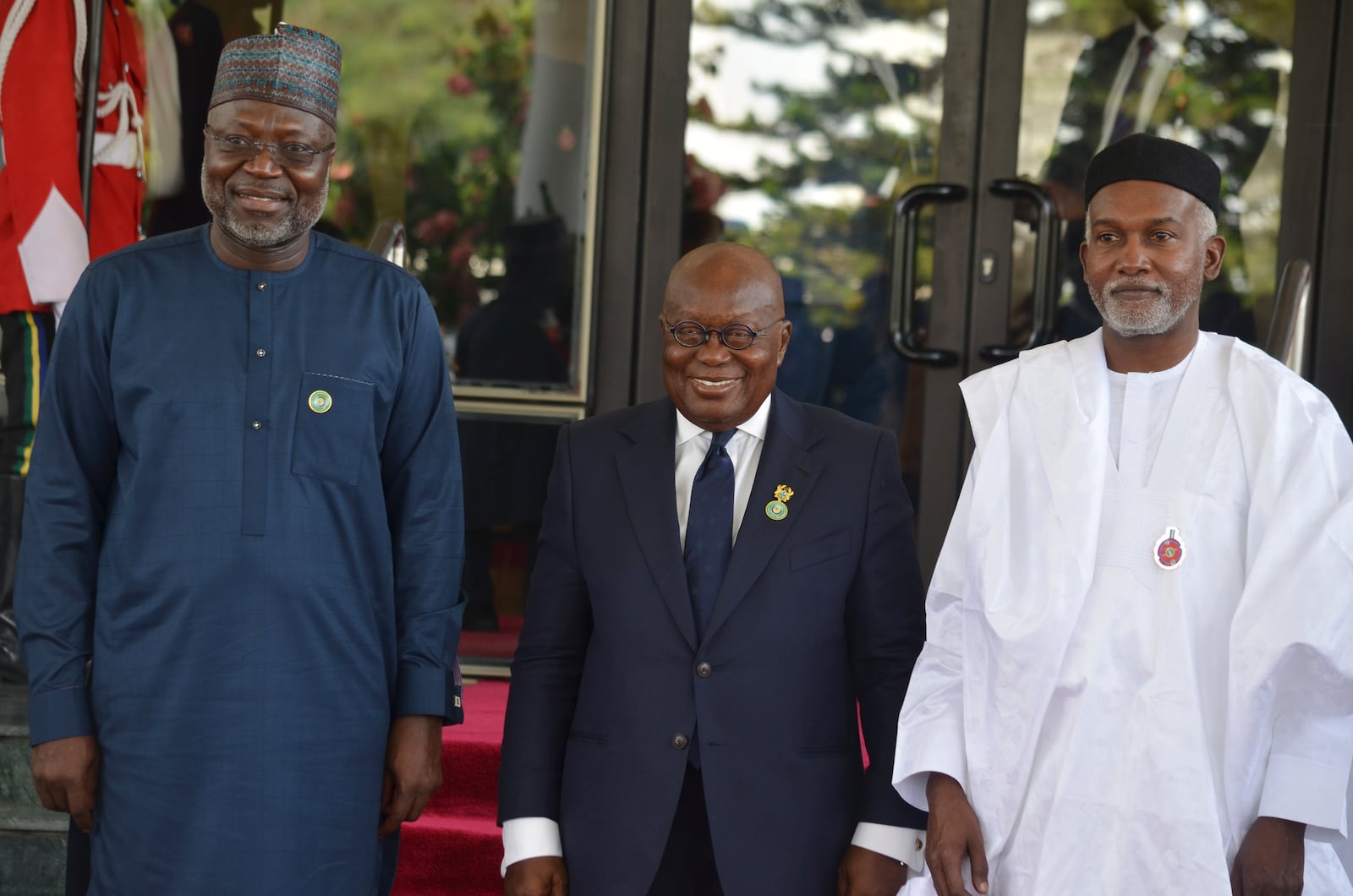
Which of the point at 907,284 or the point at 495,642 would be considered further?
the point at 495,642

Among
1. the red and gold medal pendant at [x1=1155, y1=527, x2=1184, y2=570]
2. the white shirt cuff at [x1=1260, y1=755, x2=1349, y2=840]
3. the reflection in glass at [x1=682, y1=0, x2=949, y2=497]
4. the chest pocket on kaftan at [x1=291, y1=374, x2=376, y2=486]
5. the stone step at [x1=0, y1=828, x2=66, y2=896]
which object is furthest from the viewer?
the reflection in glass at [x1=682, y1=0, x2=949, y2=497]

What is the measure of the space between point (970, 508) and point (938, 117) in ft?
8.19

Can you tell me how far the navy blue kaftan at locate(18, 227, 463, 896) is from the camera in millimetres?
2533

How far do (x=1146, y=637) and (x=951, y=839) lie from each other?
1.52 feet

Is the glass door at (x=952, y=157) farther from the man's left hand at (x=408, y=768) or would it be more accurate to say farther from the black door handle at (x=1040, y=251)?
the man's left hand at (x=408, y=768)

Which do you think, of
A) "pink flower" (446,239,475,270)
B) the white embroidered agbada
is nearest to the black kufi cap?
the white embroidered agbada

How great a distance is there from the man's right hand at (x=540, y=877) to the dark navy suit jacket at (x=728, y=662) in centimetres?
4

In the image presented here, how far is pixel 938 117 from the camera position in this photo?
191 inches

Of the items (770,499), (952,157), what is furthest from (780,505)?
(952,157)

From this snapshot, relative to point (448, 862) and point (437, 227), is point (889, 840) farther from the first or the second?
point (437, 227)

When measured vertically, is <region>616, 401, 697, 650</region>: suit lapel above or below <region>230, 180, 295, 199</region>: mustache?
below

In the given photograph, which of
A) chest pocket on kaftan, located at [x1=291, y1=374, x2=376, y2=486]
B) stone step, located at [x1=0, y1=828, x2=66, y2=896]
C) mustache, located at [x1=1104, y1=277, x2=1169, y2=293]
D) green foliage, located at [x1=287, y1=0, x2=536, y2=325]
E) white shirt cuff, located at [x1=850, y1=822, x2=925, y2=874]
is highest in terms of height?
green foliage, located at [x1=287, y1=0, x2=536, y2=325]

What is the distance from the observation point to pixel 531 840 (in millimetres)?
2602

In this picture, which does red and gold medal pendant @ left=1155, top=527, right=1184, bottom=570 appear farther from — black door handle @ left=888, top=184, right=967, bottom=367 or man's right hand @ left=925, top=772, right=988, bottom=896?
black door handle @ left=888, top=184, right=967, bottom=367
